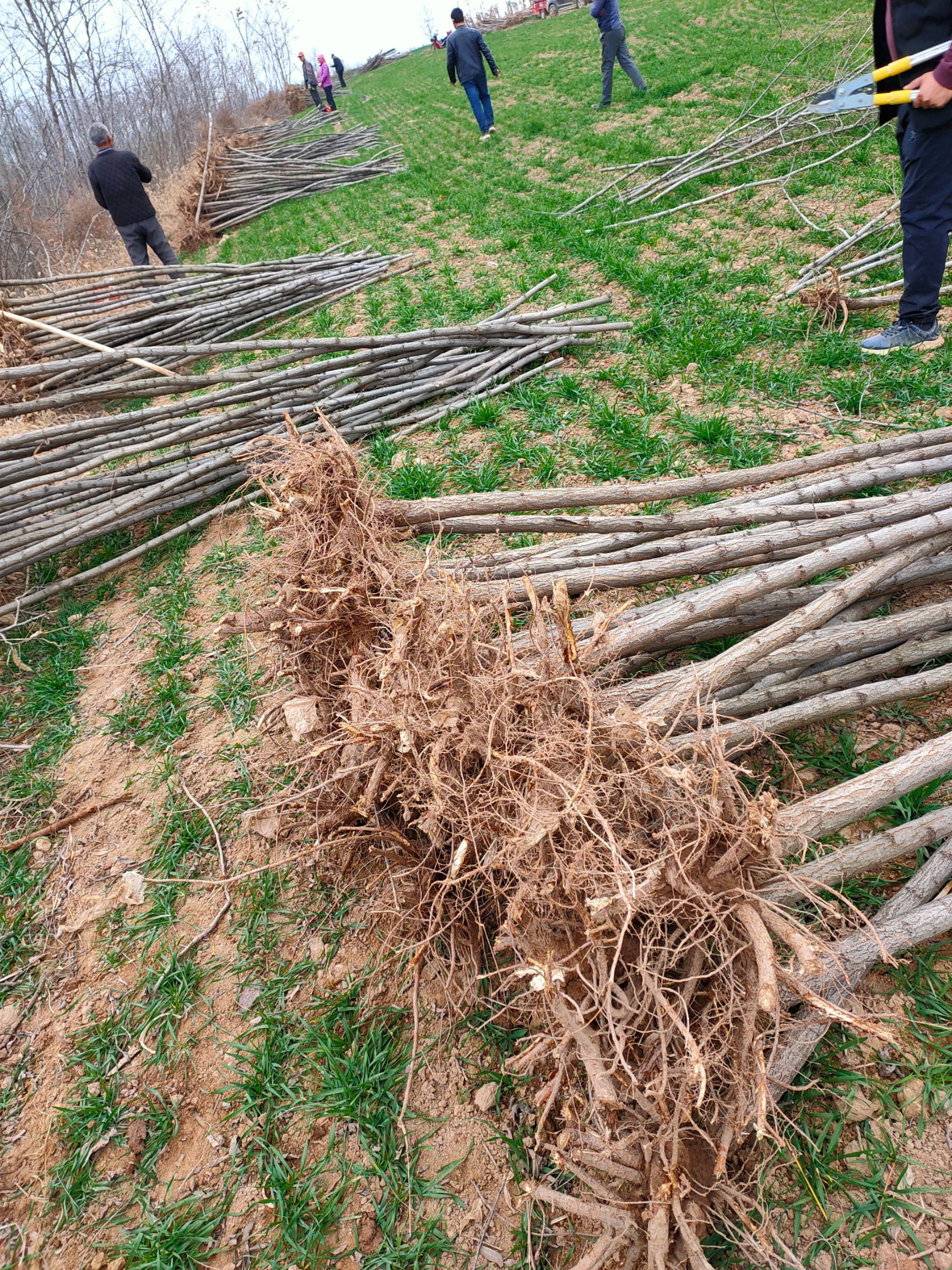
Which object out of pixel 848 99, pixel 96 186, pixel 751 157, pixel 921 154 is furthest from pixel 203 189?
pixel 921 154

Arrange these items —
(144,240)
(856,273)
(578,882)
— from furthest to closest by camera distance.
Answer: (144,240) < (856,273) < (578,882)

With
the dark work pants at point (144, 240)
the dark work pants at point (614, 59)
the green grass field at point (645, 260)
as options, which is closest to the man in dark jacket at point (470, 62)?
the green grass field at point (645, 260)

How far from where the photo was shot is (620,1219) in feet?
4.12

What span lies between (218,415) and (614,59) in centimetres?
960

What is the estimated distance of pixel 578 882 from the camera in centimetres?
133

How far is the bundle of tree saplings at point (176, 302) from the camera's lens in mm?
6547

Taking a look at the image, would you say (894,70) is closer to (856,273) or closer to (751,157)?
(856,273)

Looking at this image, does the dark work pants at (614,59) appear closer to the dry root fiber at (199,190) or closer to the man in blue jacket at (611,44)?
the man in blue jacket at (611,44)

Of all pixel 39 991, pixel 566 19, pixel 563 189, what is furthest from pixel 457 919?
pixel 566 19

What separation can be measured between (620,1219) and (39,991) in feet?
6.72

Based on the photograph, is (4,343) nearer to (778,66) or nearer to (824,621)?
(824,621)

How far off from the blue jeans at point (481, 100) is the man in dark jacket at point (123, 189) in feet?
→ 19.6

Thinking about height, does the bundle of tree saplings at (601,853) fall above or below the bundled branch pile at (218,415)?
below

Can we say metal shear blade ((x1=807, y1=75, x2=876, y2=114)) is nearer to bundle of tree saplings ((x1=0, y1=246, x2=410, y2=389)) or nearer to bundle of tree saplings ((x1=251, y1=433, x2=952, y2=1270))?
bundle of tree saplings ((x1=251, y1=433, x2=952, y2=1270))
